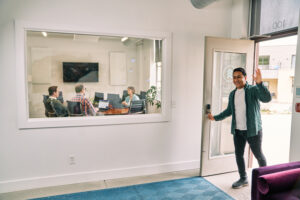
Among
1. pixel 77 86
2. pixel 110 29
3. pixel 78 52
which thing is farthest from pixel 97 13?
pixel 77 86

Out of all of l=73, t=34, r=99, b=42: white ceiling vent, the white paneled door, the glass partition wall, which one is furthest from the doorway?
l=73, t=34, r=99, b=42: white ceiling vent

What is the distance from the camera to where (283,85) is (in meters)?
9.84

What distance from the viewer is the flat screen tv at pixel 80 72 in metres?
2.96

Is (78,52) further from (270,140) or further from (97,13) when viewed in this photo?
(270,140)

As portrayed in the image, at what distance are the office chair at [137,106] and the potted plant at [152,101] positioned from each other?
0.08 meters

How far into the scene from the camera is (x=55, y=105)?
2.88 meters

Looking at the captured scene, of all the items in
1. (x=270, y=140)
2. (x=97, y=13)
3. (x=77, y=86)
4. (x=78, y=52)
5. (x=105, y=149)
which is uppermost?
(x=97, y=13)

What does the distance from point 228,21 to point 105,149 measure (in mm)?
2715

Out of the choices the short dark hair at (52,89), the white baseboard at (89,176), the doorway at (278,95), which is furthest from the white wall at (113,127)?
the doorway at (278,95)

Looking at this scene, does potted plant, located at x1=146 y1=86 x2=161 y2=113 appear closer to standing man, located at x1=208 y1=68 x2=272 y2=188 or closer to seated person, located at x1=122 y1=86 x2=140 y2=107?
seated person, located at x1=122 y1=86 x2=140 y2=107

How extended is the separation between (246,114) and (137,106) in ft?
5.01

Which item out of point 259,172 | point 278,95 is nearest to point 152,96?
point 259,172

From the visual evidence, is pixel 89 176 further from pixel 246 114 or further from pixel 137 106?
pixel 246 114

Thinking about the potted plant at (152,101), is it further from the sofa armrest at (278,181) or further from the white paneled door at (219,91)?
the sofa armrest at (278,181)
